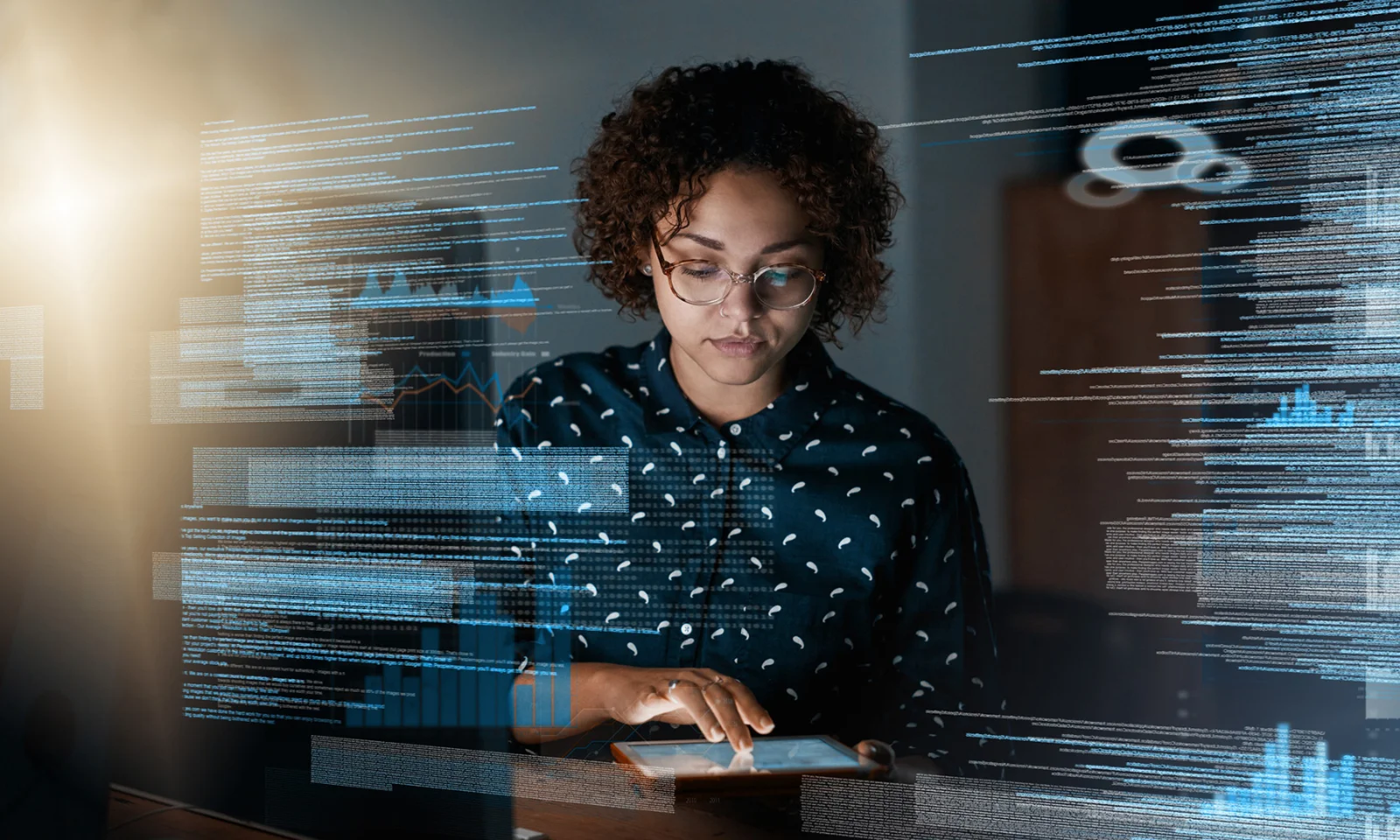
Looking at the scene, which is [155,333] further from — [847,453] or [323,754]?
[847,453]

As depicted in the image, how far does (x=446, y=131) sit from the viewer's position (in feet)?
4.06

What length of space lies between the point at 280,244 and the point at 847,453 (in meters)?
0.76

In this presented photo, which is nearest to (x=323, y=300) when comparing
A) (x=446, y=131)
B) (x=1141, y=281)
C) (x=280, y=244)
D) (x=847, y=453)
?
(x=280, y=244)

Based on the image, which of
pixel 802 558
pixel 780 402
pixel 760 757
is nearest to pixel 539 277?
pixel 780 402

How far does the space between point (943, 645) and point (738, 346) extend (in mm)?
365

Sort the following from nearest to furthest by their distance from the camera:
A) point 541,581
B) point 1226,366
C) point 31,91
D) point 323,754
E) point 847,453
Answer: point 1226,366
point 847,453
point 541,581
point 323,754
point 31,91

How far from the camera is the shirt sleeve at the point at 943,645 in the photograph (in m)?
1.03

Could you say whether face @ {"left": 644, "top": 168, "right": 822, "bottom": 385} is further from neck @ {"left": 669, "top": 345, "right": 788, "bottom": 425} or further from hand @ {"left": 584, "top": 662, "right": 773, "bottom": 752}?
hand @ {"left": 584, "top": 662, "right": 773, "bottom": 752}

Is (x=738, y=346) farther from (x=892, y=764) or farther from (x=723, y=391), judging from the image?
(x=892, y=764)

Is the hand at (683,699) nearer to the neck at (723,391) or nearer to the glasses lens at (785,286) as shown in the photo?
the neck at (723,391)

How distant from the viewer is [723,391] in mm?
1112

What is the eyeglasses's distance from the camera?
1.06 m

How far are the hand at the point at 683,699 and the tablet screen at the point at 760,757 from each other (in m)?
0.01

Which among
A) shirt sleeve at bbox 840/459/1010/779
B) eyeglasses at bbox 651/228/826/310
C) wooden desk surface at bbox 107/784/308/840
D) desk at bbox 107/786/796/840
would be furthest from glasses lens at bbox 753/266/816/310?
wooden desk surface at bbox 107/784/308/840
